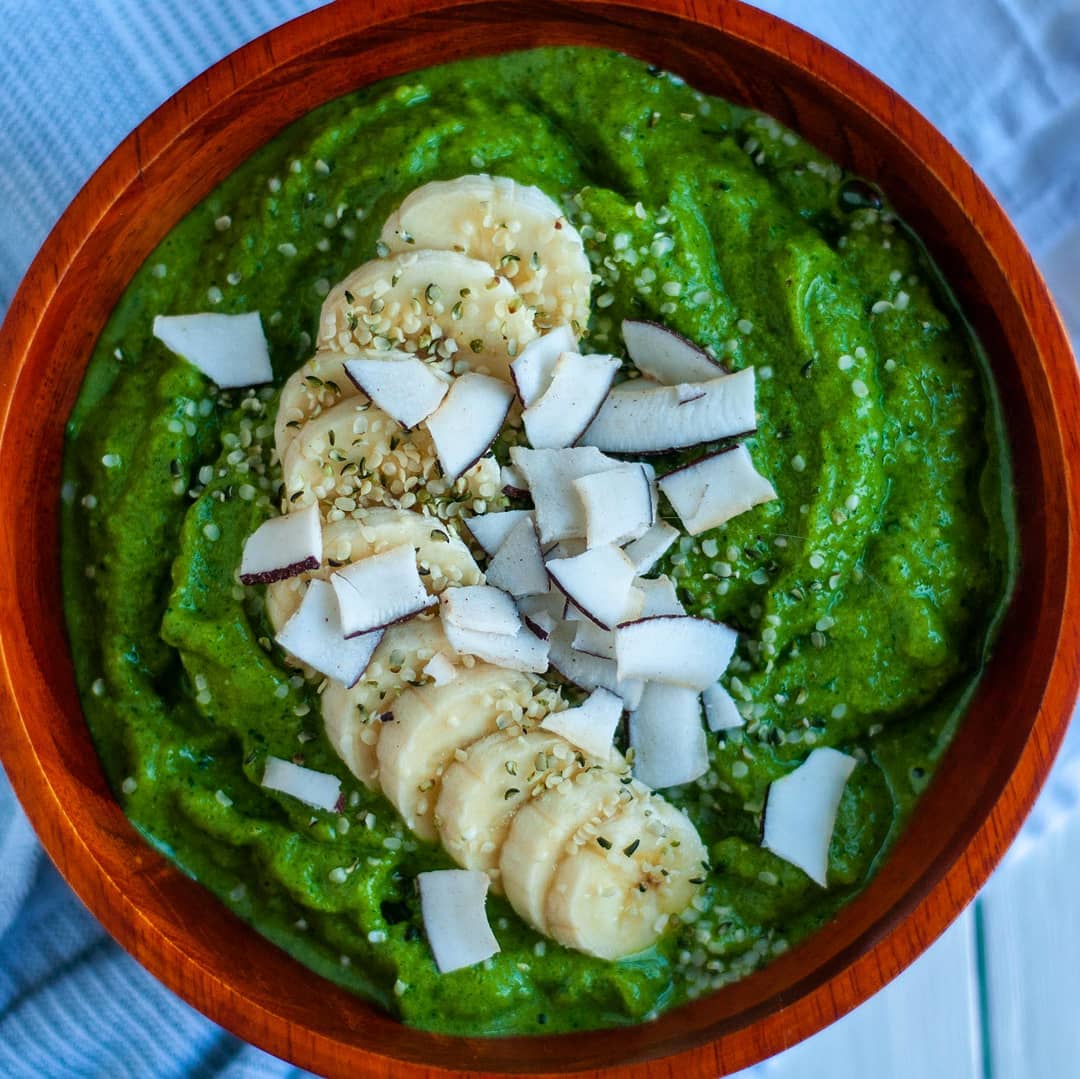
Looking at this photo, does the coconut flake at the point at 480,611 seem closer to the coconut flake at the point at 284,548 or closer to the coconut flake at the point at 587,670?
the coconut flake at the point at 587,670

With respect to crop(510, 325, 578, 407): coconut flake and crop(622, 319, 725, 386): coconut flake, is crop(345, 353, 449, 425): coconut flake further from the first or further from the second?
crop(622, 319, 725, 386): coconut flake

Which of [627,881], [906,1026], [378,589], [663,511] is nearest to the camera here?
[378,589]

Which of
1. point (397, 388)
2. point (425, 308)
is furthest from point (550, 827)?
point (425, 308)

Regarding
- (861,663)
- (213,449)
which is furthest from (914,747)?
(213,449)

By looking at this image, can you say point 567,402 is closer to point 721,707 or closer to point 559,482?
point 559,482

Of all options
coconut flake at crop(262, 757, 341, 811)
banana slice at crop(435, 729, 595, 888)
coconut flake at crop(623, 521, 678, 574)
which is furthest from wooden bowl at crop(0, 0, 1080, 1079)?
coconut flake at crop(623, 521, 678, 574)

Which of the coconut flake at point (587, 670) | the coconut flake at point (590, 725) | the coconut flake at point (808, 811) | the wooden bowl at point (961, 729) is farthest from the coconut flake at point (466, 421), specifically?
the coconut flake at point (808, 811)
